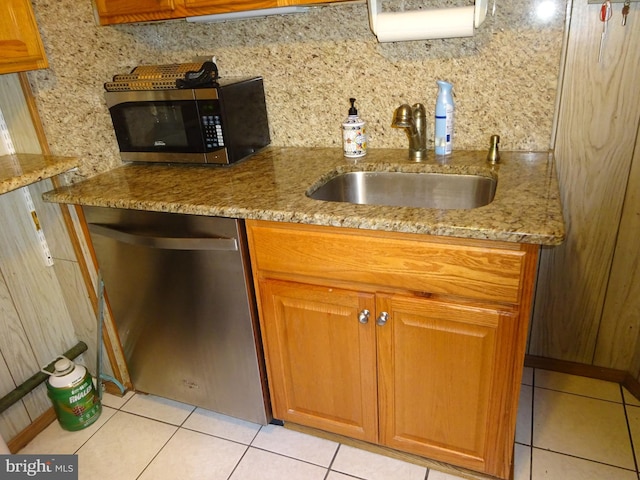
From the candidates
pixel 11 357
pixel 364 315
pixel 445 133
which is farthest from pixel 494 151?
pixel 11 357

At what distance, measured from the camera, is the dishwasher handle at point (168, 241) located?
56.3 inches

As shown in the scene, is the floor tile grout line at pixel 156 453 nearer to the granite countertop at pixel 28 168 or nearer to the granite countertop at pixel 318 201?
the granite countertop at pixel 318 201

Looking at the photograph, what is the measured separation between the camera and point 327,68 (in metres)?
1.78

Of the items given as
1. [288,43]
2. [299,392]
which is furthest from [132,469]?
[288,43]

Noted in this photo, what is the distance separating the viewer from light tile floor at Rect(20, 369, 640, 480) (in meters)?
1.55

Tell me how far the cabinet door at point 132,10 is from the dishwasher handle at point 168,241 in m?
0.72

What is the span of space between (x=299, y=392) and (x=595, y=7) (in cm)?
153

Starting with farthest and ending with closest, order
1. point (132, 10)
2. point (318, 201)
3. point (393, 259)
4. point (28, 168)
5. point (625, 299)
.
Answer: point (625, 299) < point (132, 10) < point (28, 168) < point (318, 201) < point (393, 259)

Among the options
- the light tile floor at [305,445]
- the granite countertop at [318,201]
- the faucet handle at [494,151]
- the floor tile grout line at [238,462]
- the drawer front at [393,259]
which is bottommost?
the floor tile grout line at [238,462]

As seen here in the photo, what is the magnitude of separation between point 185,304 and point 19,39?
962 mm

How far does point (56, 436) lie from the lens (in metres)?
1.81

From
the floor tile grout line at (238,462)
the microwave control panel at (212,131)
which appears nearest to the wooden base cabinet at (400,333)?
the floor tile grout line at (238,462)

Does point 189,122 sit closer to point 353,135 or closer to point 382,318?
point 353,135

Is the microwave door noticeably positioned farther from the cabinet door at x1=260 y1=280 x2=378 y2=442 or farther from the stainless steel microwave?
the cabinet door at x1=260 y1=280 x2=378 y2=442
